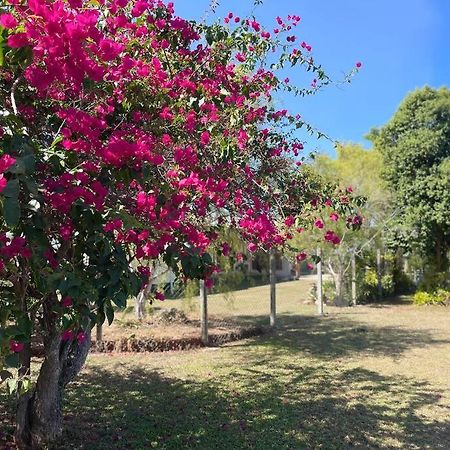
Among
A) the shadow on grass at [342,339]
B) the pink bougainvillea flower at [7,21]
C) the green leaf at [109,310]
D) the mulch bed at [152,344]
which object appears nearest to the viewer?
the pink bougainvillea flower at [7,21]

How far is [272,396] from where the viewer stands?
5.42 m

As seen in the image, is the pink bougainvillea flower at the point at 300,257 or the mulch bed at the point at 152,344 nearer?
the pink bougainvillea flower at the point at 300,257

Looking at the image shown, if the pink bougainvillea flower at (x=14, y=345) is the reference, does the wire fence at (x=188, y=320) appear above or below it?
below

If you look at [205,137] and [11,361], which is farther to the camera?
[205,137]

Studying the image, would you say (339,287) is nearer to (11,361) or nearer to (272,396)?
(272,396)

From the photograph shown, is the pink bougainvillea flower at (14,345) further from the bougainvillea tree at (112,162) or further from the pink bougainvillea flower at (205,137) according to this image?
the pink bougainvillea flower at (205,137)

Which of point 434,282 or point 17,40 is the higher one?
point 17,40

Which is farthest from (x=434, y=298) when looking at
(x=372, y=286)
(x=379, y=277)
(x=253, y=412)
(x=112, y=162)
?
(x=112, y=162)

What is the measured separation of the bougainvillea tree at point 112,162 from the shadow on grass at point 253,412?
31.7 inches

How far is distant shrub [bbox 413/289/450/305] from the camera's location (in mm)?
14531

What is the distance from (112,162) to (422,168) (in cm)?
1342

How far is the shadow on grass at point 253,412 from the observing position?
13.4 feet

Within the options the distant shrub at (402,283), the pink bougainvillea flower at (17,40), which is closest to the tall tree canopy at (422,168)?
the distant shrub at (402,283)

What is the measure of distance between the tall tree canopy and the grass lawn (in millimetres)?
5406
